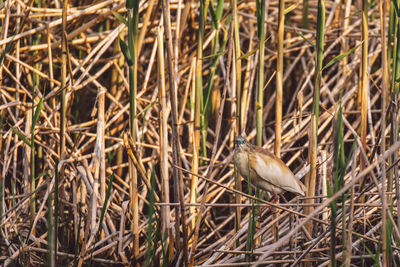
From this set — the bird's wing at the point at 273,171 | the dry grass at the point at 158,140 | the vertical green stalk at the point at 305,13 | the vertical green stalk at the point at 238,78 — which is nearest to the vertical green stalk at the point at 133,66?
the dry grass at the point at 158,140

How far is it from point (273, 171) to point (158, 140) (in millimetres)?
1040

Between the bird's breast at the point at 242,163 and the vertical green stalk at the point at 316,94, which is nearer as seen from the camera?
the vertical green stalk at the point at 316,94

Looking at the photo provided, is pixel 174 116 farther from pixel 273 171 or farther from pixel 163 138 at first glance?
pixel 273 171

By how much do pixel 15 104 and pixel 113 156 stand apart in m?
0.67

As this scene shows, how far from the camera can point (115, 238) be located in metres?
3.16

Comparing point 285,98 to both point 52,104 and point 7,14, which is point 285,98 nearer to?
point 52,104

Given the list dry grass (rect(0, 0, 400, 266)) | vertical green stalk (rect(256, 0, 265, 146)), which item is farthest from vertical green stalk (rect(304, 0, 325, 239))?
vertical green stalk (rect(256, 0, 265, 146))

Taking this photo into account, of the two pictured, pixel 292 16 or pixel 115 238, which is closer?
pixel 115 238

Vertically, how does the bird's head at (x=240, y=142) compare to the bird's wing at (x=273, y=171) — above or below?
above

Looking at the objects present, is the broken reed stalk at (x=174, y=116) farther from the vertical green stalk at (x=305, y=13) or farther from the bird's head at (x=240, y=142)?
the vertical green stalk at (x=305, y=13)

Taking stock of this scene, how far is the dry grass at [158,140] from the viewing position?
2812 mm

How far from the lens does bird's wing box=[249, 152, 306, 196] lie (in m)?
2.89

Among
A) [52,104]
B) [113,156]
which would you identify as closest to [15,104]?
[52,104]

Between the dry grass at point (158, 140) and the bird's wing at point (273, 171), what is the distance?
0.14 meters
